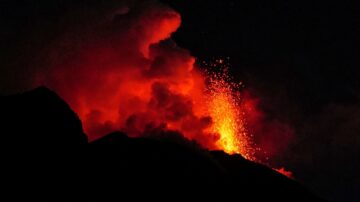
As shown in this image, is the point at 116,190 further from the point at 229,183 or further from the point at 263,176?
the point at 263,176

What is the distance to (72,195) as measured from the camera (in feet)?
144

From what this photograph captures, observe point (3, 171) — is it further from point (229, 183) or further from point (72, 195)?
point (229, 183)

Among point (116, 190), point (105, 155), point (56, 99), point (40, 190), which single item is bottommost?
point (40, 190)

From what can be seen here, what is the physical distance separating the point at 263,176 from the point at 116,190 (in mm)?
26060

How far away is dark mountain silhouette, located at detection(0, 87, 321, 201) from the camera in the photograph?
151ft

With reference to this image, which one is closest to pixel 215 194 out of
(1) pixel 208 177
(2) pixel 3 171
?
(1) pixel 208 177

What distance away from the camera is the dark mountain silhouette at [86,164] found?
45875 mm

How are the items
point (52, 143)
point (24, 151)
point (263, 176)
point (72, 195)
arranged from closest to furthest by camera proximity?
point (72, 195) → point (24, 151) → point (52, 143) → point (263, 176)

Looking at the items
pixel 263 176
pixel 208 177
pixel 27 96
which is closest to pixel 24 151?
pixel 27 96

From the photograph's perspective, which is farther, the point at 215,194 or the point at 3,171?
the point at 215,194

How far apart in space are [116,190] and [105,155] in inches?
293

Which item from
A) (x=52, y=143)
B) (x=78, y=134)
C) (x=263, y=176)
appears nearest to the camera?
(x=52, y=143)

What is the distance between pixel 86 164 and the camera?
5103cm

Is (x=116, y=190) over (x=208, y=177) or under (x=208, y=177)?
under
